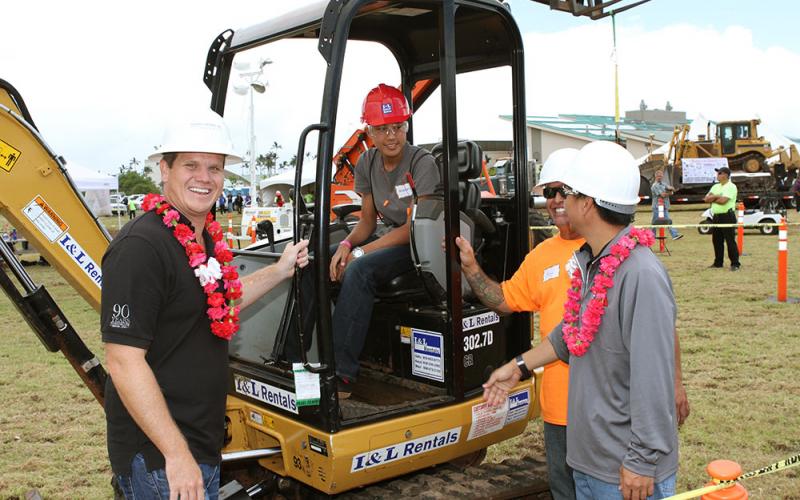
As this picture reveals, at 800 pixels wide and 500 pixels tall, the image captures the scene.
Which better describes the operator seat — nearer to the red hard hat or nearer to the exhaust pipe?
the red hard hat

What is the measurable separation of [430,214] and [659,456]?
1640 millimetres

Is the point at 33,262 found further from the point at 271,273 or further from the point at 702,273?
the point at 271,273

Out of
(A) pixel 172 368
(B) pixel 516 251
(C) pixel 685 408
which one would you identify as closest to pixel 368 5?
(B) pixel 516 251

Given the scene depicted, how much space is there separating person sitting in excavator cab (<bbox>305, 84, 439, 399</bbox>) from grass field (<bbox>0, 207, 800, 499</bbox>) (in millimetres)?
1260

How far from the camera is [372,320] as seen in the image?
3943 millimetres

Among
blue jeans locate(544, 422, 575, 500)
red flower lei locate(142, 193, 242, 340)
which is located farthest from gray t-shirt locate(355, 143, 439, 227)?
red flower lei locate(142, 193, 242, 340)

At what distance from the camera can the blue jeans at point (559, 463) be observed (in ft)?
10.2

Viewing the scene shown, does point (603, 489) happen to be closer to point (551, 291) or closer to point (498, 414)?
point (551, 291)

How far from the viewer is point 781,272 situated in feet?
32.7

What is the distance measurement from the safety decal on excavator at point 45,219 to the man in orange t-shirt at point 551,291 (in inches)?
75.2

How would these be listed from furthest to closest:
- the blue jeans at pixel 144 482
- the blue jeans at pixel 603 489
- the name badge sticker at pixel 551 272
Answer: the name badge sticker at pixel 551 272
the blue jeans at pixel 603 489
the blue jeans at pixel 144 482

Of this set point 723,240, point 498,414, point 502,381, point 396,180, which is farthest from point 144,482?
point 723,240

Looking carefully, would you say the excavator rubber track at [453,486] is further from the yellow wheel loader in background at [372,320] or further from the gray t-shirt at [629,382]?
the gray t-shirt at [629,382]

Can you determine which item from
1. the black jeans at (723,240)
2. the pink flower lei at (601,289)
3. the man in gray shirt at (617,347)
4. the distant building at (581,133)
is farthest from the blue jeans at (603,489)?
the distant building at (581,133)
